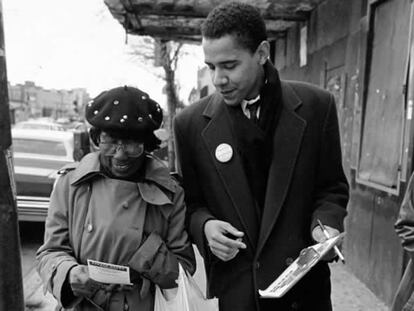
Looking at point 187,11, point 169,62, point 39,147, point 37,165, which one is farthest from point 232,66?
point 169,62

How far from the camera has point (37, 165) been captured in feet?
23.3

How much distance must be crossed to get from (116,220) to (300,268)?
742 mm

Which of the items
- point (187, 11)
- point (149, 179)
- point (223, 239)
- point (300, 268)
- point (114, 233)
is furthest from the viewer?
point (187, 11)

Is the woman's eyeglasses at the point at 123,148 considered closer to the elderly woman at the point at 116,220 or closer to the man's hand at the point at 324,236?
the elderly woman at the point at 116,220

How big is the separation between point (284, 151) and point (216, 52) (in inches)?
18.9

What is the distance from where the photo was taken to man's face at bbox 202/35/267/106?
1.71 metres

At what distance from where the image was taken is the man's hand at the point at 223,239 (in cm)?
168

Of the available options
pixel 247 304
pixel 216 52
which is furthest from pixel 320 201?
pixel 216 52

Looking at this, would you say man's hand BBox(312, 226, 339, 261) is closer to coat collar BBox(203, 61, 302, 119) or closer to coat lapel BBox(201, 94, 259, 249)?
coat lapel BBox(201, 94, 259, 249)

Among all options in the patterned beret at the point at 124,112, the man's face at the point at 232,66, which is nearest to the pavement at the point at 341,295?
the patterned beret at the point at 124,112

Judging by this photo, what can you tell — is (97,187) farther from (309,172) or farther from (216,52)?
(309,172)

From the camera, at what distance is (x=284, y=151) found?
1817mm

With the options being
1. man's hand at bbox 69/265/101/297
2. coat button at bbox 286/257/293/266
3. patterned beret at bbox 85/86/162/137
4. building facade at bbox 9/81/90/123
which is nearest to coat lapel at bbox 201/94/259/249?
coat button at bbox 286/257/293/266

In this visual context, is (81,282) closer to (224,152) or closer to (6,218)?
(224,152)
